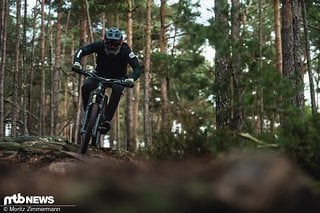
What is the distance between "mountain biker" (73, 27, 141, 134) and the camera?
6176mm

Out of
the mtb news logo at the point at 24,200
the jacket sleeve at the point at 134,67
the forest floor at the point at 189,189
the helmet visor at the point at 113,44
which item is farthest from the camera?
the jacket sleeve at the point at 134,67

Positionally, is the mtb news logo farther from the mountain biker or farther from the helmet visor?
the helmet visor

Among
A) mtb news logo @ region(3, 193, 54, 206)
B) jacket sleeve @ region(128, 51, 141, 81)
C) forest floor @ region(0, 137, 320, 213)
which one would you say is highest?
jacket sleeve @ region(128, 51, 141, 81)

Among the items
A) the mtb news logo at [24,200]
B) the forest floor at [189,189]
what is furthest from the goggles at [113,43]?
the forest floor at [189,189]

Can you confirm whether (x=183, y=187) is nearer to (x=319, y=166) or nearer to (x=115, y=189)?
(x=115, y=189)

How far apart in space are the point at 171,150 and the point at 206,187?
8.19 feet

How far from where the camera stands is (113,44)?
615cm

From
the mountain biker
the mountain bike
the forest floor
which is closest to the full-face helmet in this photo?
the mountain biker

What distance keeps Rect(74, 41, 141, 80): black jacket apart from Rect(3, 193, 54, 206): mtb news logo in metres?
3.98

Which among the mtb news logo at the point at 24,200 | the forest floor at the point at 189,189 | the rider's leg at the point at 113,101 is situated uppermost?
the rider's leg at the point at 113,101

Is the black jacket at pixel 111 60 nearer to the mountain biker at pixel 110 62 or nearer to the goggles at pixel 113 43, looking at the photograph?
the mountain biker at pixel 110 62

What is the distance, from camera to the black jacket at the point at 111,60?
6.28 metres

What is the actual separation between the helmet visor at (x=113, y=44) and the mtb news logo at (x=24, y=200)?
13.0ft

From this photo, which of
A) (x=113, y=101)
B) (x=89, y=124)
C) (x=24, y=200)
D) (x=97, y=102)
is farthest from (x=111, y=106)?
(x=24, y=200)
